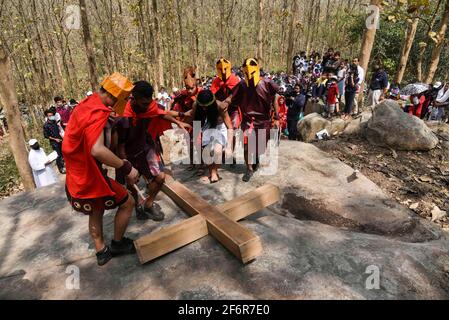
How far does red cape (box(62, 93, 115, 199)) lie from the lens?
250 centimetres

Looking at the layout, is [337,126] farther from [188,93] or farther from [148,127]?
[148,127]

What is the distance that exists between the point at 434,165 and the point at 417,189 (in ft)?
4.20

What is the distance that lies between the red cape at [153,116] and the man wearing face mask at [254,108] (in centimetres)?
144

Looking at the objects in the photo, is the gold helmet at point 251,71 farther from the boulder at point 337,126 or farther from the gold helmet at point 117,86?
the boulder at point 337,126

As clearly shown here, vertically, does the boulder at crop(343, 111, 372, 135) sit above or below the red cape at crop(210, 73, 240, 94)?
below

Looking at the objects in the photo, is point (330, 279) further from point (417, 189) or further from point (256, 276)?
point (417, 189)

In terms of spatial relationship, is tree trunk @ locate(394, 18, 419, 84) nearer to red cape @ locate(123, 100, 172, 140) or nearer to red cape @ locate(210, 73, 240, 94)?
red cape @ locate(210, 73, 240, 94)

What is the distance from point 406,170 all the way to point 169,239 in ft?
18.3

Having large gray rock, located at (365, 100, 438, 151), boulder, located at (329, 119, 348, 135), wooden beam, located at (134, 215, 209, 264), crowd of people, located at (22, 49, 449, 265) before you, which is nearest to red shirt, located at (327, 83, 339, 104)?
crowd of people, located at (22, 49, 449, 265)

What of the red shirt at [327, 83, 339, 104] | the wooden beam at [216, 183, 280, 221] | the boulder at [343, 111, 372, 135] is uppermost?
the wooden beam at [216, 183, 280, 221]

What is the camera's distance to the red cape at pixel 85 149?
250 cm

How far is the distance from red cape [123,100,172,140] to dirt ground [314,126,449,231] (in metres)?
4.32

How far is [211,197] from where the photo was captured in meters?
4.56

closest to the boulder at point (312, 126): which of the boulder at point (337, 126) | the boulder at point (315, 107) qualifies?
the boulder at point (337, 126)
